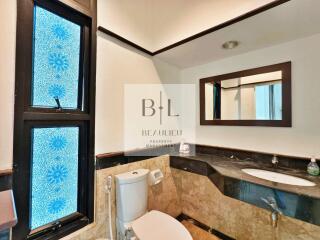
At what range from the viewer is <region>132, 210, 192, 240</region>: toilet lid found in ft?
3.87

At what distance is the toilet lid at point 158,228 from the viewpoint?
3.87ft

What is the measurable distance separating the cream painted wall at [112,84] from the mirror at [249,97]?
3.04 ft

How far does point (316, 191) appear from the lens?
40.6 inches

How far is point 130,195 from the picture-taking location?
1389mm

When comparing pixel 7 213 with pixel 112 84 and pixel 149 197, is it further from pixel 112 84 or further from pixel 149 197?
pixel 149 197

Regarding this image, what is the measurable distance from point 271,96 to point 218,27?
86 cm

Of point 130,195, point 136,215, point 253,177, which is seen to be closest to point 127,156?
point 130,195

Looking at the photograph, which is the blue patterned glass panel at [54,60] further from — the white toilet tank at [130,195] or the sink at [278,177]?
the sink at [278,177]

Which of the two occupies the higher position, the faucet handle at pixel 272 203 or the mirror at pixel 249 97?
the mirror at pixel 249 97

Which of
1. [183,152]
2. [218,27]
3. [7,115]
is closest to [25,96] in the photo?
[7,115]

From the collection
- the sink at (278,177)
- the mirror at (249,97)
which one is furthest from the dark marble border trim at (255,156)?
the mirror at (249,97)

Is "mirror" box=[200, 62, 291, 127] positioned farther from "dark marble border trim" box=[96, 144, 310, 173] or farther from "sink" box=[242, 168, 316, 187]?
"sink" box=[242, 168, 316, 187]

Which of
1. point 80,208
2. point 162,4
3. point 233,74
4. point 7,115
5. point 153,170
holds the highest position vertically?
point 162,4

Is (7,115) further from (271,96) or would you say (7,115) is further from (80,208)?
(271,96)
